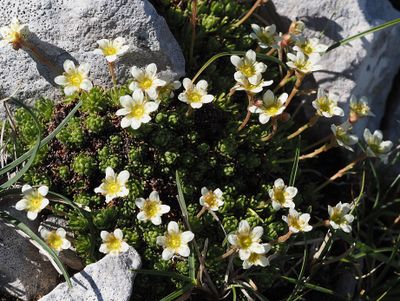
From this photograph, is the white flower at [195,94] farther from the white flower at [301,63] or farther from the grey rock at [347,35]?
the grey rock at [347,35]

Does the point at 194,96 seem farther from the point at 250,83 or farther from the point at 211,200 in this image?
the point at 211,200

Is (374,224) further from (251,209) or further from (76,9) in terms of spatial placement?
(76,9)

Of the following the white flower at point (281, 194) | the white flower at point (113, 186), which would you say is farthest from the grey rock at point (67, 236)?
the white flower at point (281, 194)

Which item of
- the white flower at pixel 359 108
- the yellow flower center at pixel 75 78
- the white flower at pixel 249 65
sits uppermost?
the yellow flower center at pixel 75 78

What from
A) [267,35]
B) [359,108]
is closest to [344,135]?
[359,108]

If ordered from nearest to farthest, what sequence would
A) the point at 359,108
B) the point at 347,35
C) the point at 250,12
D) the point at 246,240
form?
the point at 246,240, the point at 359,108, the point at 250,12, the point at 347,35

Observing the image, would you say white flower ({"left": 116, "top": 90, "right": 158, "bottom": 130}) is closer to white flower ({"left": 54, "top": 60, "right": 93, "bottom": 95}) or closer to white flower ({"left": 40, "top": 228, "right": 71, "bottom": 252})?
white flower ({"left": 54, "top": 60, "right": 93, "bottom": 95})
